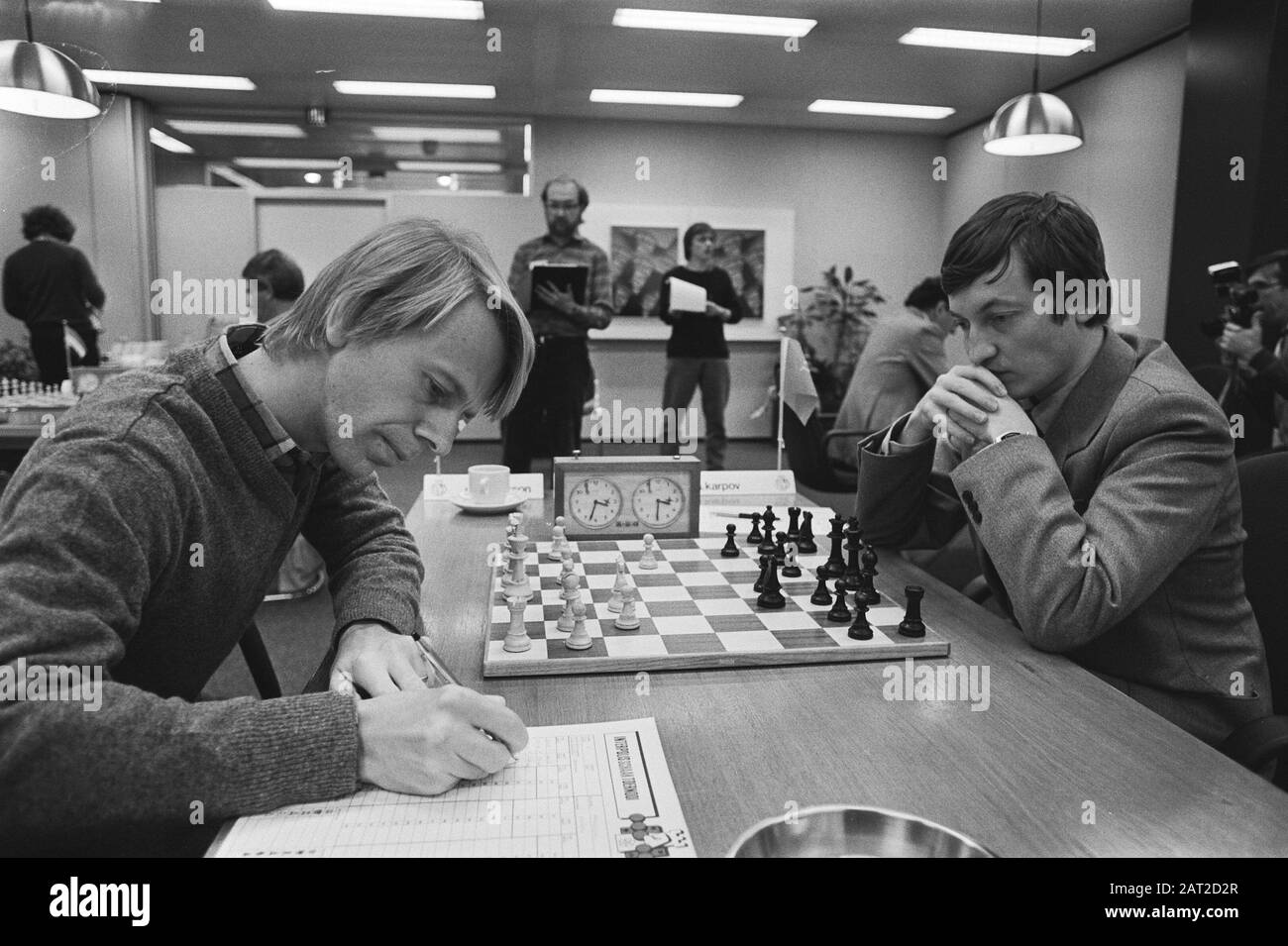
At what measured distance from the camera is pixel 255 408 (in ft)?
3.40

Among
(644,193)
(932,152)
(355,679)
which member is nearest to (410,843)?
(355,679)

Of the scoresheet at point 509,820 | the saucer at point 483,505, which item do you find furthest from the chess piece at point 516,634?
the saucer at point 483,505

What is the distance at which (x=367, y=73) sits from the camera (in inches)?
258

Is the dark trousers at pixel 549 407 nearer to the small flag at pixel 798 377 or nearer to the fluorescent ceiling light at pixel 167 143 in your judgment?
the small flag at pixel 798 377

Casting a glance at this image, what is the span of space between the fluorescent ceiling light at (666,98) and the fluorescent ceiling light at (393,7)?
1963 millimetres

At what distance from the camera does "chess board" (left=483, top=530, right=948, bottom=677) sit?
1127 millimetres

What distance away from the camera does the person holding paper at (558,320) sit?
3918 mm

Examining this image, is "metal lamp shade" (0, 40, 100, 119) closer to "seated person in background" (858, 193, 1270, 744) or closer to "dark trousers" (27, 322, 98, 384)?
"seated person in background" (858, 193, 1270, 744)

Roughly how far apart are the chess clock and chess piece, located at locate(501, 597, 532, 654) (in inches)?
24.6

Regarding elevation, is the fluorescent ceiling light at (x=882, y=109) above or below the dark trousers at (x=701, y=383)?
above

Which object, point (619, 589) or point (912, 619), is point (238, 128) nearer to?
point (619, 589)

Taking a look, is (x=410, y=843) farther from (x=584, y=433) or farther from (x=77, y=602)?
(x=584, y=433)

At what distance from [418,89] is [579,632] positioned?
6.97 meters

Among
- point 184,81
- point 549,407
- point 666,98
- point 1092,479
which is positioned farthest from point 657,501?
point 184,81
